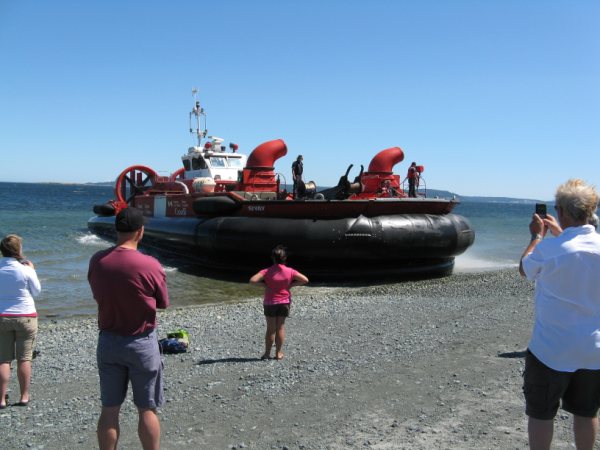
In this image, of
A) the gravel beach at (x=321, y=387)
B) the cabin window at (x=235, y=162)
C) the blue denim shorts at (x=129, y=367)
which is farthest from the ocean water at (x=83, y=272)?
the blue denim shorts at (x=129, y=367)

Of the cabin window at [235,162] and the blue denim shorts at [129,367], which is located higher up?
the cabin window at [235,162]

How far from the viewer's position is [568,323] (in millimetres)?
2129

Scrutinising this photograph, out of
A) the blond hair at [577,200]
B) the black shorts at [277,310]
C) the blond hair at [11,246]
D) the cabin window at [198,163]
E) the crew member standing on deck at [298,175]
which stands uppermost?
the cabin window at [198,163]

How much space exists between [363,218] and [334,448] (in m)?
7.01

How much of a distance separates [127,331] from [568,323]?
1735 millimetres

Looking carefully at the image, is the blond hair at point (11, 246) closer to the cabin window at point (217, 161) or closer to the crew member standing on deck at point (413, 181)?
the crew member standing on deck at point (413, 181)

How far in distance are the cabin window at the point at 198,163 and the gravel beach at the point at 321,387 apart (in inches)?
337

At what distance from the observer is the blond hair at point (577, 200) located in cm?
216

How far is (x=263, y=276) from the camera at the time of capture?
448 cm

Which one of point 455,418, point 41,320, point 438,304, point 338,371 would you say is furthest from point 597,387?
point 41,320

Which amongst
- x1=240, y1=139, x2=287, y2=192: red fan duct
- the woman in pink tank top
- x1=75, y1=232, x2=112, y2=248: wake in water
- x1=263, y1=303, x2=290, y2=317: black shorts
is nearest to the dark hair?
the woman in pink tank top

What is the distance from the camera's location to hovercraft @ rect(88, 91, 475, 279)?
961 cm

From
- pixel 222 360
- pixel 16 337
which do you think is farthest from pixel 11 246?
pixel 222 360

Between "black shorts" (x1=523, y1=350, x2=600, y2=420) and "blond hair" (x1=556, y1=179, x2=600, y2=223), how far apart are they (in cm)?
56
